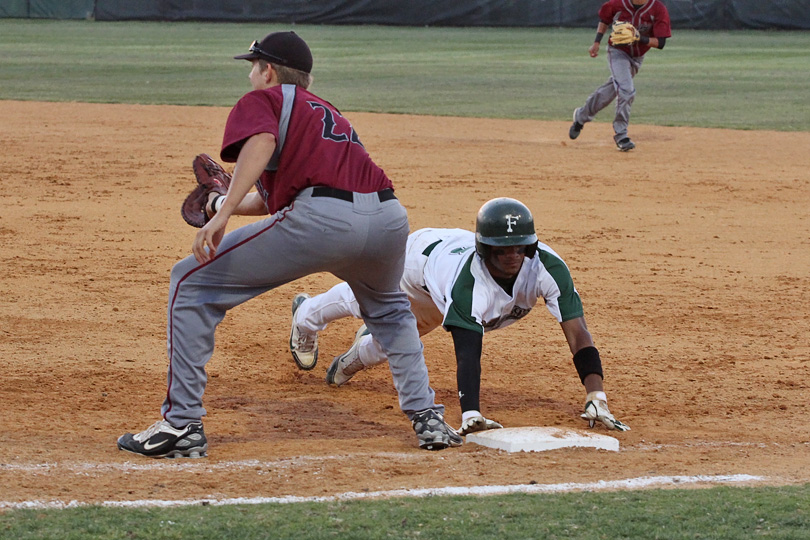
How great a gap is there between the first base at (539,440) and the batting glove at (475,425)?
40mm

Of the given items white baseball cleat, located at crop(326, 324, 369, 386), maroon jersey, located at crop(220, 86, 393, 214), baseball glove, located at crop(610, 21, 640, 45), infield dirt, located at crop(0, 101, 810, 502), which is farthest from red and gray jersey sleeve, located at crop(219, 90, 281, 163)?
baseball glove, located at crop(610, 21, 640, 45)

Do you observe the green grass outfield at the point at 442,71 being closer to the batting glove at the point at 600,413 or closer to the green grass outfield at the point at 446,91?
the green grass outfield at the point at 446,91

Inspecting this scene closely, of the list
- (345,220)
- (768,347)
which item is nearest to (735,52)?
(768,347)

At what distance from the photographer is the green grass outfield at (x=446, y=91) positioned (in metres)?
3.04

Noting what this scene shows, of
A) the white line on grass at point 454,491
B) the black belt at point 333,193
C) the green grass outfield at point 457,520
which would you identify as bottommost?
the white line on grass at point 454,491

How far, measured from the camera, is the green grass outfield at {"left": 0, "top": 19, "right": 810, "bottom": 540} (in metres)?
3.04

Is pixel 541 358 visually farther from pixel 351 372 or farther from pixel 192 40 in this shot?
pixel 192 40

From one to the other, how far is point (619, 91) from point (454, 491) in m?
9.58

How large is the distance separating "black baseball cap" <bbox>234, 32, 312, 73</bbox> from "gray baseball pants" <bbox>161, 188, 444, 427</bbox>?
50 cm

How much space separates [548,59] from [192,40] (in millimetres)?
10768

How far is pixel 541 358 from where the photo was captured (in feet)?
18.8

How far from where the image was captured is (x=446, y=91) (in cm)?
1891

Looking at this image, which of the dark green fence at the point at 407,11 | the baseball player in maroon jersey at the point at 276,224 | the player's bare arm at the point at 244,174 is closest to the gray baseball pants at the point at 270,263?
the baseball player in maroon jersey at the point at 276,224

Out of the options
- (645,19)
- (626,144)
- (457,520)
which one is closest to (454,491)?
(457,520)
